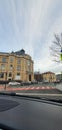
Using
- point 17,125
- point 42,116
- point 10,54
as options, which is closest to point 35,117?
point 42,116

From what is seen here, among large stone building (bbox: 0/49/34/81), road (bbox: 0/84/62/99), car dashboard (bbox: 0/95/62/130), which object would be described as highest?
large stone building (bbox: 0/49/34/81)

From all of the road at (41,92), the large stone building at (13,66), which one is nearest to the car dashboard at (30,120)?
the road at (41,92)

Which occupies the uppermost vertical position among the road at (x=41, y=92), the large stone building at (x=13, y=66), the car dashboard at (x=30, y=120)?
the large stone building at (x=13, y=66)

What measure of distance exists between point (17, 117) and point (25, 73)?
67595 mm

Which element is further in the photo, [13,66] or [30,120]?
[13,66]

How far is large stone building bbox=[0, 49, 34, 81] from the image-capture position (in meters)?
66.1

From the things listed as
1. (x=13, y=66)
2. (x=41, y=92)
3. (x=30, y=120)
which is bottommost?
(x=41, y=92)

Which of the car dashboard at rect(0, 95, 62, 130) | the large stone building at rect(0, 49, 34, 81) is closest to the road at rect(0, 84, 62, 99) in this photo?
the car dashboard at rect(0, 95, 62, 130)

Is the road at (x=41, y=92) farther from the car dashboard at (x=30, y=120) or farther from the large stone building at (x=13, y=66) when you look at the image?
the large stone building at (x=13, y=66)

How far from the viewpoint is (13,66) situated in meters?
66.5

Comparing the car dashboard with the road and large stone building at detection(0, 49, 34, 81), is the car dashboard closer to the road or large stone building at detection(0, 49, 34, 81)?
the road

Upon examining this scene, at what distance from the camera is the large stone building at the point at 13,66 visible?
217ft

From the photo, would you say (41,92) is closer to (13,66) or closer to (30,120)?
(30,120)

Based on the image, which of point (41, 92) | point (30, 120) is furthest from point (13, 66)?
point (30, 120)
